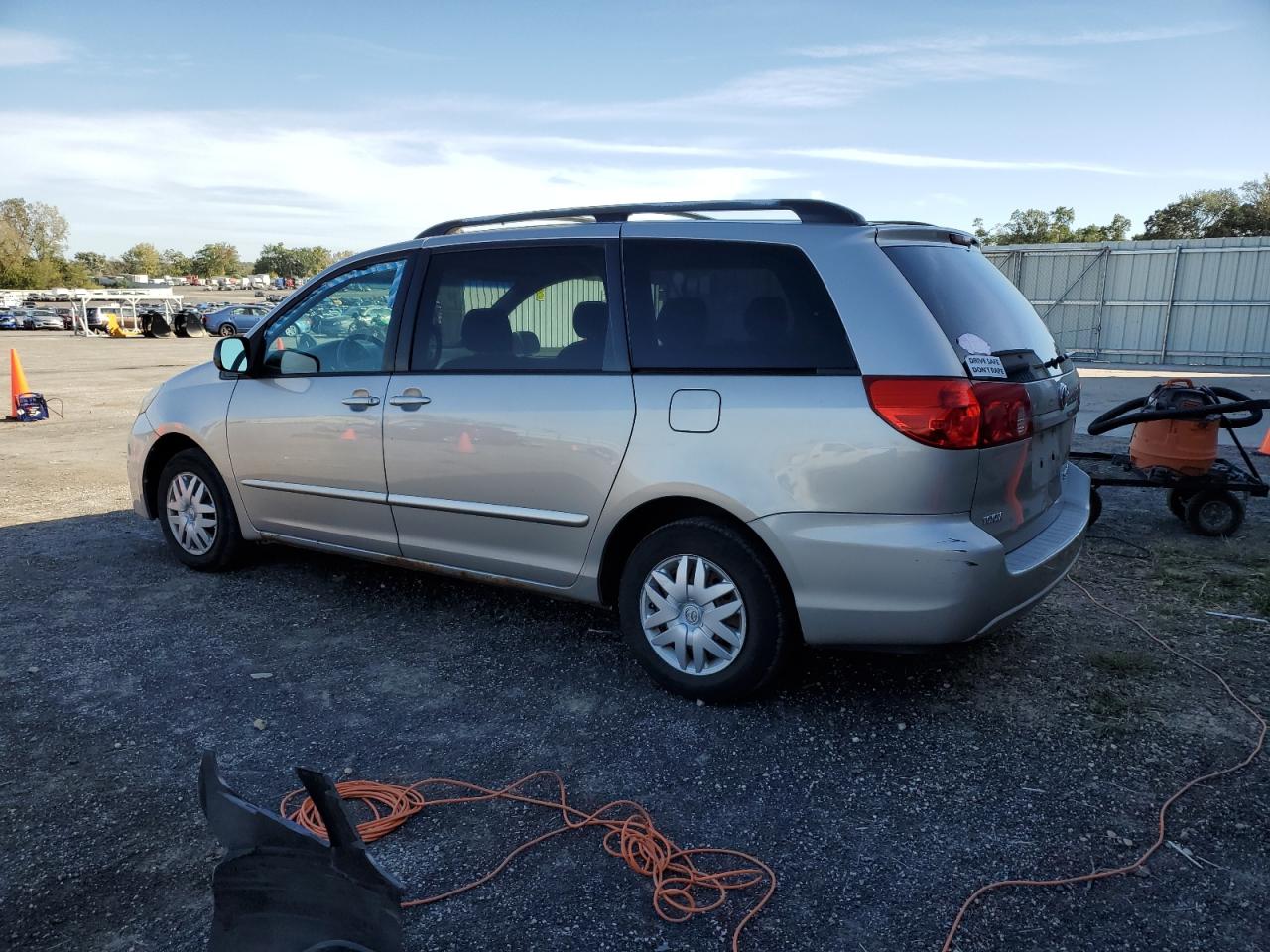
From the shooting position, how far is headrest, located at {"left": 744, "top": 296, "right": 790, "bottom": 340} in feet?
11.3

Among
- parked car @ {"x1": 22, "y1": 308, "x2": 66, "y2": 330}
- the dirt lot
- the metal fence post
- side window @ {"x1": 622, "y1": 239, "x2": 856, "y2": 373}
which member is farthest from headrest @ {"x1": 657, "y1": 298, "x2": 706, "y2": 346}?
parked car @ {"x1": 22, "y1": 308, "x2": 66, "y2": 330}

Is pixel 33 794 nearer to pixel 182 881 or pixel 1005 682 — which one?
pixel 182 881

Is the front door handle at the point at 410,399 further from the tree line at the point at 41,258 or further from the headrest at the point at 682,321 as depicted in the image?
the tree line at the point at 41,258

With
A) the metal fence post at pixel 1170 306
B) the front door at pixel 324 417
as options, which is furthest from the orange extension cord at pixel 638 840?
the metal fence post at pixel 1170 306

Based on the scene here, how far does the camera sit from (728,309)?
11.7ft

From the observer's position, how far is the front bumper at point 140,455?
5414 millimetres

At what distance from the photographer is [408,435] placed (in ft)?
14.0

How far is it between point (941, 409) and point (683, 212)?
4.58 ft

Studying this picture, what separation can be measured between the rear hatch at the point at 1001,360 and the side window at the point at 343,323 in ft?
7.83

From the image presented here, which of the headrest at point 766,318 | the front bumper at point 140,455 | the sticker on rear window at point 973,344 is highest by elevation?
the headrest at point 766,318

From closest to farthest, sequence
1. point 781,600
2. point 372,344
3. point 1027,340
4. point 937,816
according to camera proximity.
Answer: point 937,816
point 781,600
point 1027,340
point 372,344

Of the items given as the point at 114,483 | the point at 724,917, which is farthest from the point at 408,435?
the point at 114,483

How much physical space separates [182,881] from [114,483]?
255 inches

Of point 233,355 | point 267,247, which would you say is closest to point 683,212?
point 233,355
